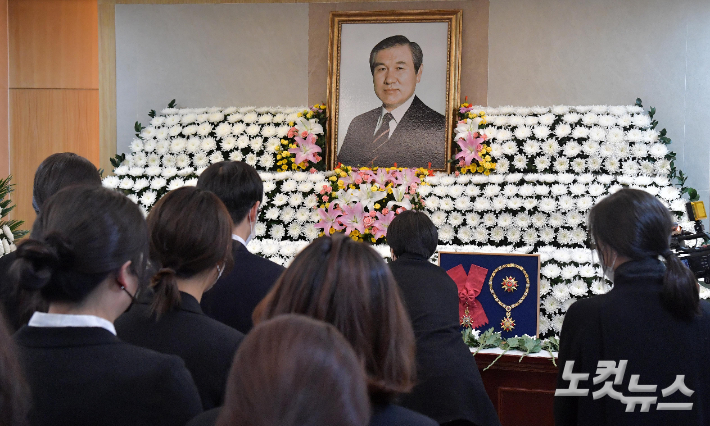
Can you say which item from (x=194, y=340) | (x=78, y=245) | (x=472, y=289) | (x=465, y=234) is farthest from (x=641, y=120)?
(x=78, y=245)

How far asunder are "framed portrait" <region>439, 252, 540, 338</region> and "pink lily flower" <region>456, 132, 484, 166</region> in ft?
5.92

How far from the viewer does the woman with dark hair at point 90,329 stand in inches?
45.1

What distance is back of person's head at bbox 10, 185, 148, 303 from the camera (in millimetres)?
1192

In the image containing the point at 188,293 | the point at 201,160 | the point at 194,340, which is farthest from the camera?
the point at 201,160

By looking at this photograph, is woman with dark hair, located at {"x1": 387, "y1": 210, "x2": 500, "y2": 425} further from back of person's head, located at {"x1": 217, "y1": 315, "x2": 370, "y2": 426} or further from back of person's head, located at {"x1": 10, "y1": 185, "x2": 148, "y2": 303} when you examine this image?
back of person's head, located at {"x1": 217, "y1": 315, "x2": 370, "y2": 426}

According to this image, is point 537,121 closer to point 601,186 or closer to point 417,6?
point 601,186

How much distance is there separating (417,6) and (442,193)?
203 centimetres

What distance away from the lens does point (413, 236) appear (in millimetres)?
2561

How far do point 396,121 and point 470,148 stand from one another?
2.87 ft

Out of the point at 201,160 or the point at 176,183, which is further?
the point at 201,160

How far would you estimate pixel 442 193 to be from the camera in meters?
5.22

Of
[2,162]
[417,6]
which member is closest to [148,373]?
[417,6]

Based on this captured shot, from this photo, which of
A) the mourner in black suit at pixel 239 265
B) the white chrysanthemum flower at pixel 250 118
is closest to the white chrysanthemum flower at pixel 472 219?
the white chrysanthemum flower at pixel 250 118
